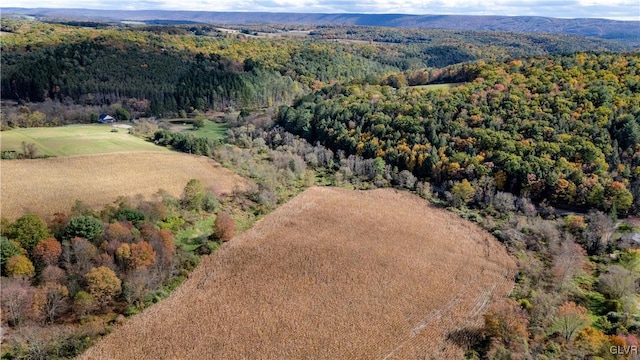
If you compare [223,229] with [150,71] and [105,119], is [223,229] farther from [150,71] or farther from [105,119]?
[150,71]

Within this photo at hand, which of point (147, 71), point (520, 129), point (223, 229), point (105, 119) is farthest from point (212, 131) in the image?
point (520, 129)

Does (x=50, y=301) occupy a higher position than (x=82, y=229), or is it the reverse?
(x=82, y=229)

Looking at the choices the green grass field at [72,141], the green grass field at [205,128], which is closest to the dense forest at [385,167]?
the green grass field at [205,128]

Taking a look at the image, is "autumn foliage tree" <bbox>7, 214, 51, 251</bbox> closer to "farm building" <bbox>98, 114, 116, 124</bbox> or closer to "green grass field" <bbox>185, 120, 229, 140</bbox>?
"green grass field" <bbox>185, 120, 229, 140</bbox>

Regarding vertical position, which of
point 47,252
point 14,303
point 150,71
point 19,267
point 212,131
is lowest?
point 14,303

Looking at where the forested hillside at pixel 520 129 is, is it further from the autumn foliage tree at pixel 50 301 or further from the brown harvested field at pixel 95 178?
the autumn foliage tree at pixel 50 301

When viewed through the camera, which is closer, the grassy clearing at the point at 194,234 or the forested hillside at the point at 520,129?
the grassy clearing at the point at 194,234

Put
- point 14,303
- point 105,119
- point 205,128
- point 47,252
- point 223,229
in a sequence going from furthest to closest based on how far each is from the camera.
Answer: point 205,128 → point 105,119 → point 223,229 → point 47,252 → point 14,303
